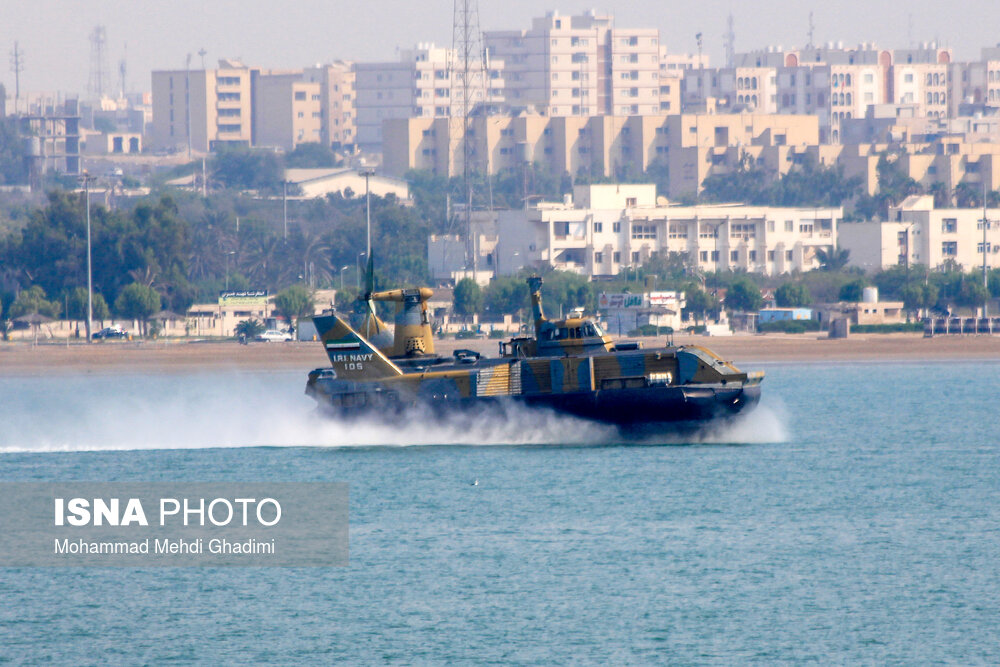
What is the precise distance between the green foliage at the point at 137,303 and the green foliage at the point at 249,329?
303 inches

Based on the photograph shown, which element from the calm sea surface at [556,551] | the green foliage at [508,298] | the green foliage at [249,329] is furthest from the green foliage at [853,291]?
the calm sea surface at [556,551]

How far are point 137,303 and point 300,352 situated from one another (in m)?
24.2

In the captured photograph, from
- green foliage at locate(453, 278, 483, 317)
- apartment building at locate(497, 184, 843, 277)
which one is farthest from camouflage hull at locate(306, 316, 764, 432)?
apartment building at locate(497, 184, 843, 277)

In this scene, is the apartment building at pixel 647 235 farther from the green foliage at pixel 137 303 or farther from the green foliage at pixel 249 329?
the green foliage at pixel 137 303

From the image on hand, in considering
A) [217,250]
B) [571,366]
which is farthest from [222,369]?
[217,250]

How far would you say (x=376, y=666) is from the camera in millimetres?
33062

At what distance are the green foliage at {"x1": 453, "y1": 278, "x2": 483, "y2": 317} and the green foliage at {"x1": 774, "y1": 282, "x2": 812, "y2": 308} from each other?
26176 mm

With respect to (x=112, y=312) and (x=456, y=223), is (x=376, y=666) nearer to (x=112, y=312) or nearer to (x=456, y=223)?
(x=112, y=312)

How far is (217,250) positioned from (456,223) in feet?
86.9

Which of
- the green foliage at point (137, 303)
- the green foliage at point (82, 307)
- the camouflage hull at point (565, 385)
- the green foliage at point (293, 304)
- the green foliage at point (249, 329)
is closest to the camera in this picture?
the camouflage hull at point (565, 385)

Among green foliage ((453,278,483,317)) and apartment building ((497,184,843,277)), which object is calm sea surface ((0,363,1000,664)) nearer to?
green foliage ((453,278,483,317))

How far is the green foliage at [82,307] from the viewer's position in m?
140

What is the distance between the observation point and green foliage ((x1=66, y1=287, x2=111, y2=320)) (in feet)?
459

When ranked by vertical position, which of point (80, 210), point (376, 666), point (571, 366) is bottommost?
point (376, 666)
